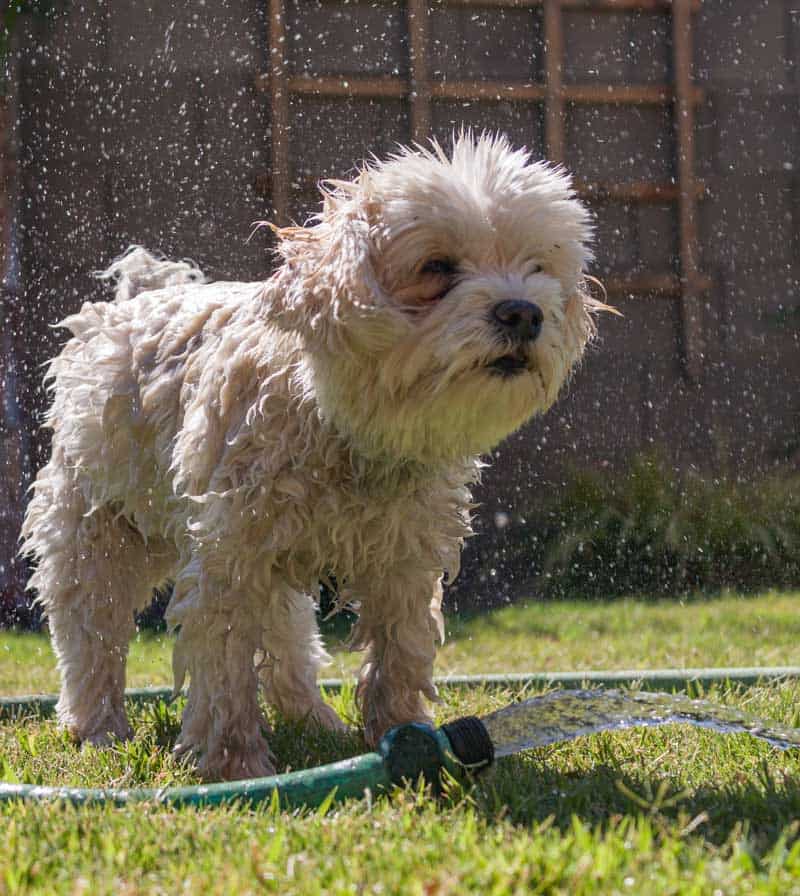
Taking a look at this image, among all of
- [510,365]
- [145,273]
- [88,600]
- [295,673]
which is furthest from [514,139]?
[510,365]

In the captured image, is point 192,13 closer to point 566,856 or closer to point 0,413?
Answer: point 0,413

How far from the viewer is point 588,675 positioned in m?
4.52

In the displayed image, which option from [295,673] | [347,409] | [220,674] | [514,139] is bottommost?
[295,673]

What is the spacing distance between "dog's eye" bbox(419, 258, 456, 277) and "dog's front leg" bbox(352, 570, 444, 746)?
79 cm

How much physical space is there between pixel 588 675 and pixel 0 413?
12.9 feet

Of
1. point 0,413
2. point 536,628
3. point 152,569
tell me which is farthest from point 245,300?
point 0,413

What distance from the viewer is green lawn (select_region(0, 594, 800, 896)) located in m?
2.16

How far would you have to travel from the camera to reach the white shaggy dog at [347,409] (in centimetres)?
298

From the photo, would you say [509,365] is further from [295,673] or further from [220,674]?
[295,673]

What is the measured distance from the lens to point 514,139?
7820 millimetres

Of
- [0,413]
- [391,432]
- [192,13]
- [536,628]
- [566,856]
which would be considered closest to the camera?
Result: [566,856]

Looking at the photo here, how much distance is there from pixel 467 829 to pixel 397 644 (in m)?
1.08

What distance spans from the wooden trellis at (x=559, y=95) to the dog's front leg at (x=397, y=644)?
151 inches

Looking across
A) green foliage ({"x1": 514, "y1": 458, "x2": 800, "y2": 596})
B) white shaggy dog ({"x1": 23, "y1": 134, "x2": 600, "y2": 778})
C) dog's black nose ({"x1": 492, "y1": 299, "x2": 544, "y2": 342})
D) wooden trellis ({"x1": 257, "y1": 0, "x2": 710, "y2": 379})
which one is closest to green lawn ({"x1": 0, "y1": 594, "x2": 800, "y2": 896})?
white shaggy dog ({"x1": 23, "y1": 134, "x2": 600, "y2": 778})
